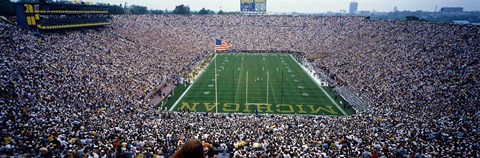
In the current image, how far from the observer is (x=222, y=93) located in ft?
99.3

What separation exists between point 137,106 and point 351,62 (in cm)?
2817

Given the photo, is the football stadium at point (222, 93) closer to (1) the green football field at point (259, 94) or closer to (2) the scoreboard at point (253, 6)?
(1) the green football field at point (259, 94)

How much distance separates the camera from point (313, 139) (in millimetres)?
14805

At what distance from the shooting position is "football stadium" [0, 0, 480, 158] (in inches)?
519

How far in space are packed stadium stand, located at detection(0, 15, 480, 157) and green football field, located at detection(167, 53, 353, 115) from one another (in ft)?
10.4

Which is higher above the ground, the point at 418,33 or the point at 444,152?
the point at 418,33

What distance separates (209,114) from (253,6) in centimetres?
6116

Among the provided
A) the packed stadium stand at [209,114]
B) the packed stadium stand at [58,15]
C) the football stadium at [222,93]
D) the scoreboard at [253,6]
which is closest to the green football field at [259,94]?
the football stadium at [222,93]

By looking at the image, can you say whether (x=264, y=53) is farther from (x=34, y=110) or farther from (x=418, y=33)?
(x=34, y=110)

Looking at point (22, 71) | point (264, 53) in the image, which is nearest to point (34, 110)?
point (22, 71)

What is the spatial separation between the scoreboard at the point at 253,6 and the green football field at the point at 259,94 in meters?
39.7

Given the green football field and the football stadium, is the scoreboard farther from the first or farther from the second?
the green football field

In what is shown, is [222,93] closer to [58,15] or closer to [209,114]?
[209,114]

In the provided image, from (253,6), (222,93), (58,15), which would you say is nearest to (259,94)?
(222,93)
